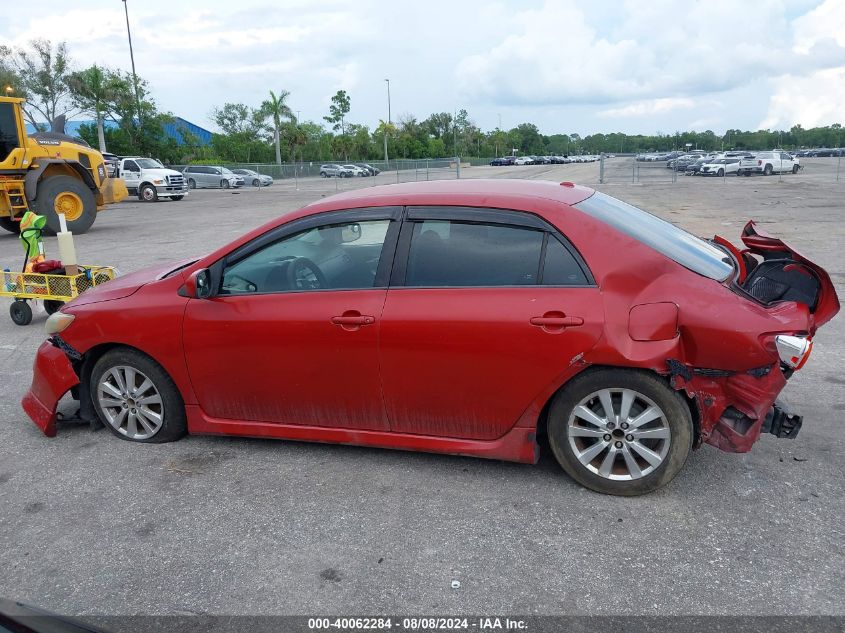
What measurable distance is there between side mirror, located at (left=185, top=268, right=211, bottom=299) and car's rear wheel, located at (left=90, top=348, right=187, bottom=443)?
1.81ft

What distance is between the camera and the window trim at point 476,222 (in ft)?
11.9

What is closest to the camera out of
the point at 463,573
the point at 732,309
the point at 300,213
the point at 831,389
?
the point at 463,573

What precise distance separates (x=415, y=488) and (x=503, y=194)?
1702 mm

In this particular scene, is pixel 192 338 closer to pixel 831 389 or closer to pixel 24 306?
pixel 831 389

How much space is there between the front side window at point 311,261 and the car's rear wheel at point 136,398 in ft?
2.43

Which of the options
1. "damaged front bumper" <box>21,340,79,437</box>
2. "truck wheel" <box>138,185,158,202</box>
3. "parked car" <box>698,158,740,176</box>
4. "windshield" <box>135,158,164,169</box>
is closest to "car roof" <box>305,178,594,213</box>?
"damaged front bumper" <box>21,340,79,437</box>

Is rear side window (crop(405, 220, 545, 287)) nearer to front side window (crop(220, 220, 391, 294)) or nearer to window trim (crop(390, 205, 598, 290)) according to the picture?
window trim (crop(390, 205, 598, 290))

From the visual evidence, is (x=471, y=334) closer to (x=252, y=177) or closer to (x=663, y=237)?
(x=663, y=237)

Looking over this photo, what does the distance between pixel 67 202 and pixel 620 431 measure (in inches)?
685

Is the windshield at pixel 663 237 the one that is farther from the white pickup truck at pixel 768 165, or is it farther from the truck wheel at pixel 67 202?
the white pickup truck at pixel 768 165

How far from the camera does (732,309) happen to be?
3393mm

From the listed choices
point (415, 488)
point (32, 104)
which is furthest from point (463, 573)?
point (32, 104)

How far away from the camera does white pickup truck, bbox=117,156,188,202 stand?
31625mm

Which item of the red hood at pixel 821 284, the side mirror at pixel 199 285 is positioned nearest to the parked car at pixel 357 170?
the side mirror at pixel 199 285
